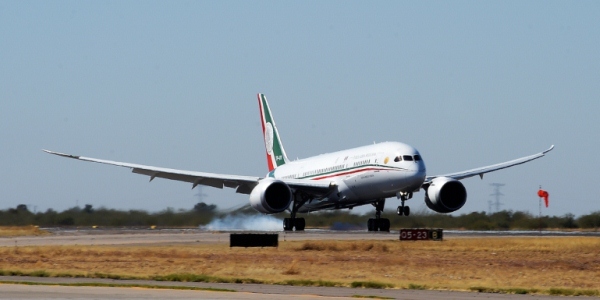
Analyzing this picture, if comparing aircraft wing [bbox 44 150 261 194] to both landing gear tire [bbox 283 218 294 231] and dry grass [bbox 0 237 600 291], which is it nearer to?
landing gear tire [bbox 283 218 294 231]

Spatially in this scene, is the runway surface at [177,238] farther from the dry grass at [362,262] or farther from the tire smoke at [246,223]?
the tire smoke at [246,223]

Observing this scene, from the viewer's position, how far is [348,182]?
56281 millimetres

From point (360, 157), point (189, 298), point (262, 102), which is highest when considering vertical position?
point (262, 102)

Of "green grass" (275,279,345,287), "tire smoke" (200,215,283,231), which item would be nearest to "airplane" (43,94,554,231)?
"tire smoke" (200,215,283,231)

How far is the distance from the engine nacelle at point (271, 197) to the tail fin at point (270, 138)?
39.7ft

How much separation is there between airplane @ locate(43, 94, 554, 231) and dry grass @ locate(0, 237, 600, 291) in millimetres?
8797

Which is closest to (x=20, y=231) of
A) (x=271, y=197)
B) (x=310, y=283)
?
(x=271, y=197)

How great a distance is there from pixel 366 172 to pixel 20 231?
1000 inches

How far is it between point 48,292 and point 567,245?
82.2 feet

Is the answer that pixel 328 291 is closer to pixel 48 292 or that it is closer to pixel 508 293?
pixel 508 293

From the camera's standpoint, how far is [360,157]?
5606 cm

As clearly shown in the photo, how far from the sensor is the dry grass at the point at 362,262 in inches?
1118

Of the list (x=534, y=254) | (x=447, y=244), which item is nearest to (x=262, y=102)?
(x=447, y=244)

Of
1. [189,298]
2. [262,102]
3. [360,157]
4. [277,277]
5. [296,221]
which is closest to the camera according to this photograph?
[189,298]
